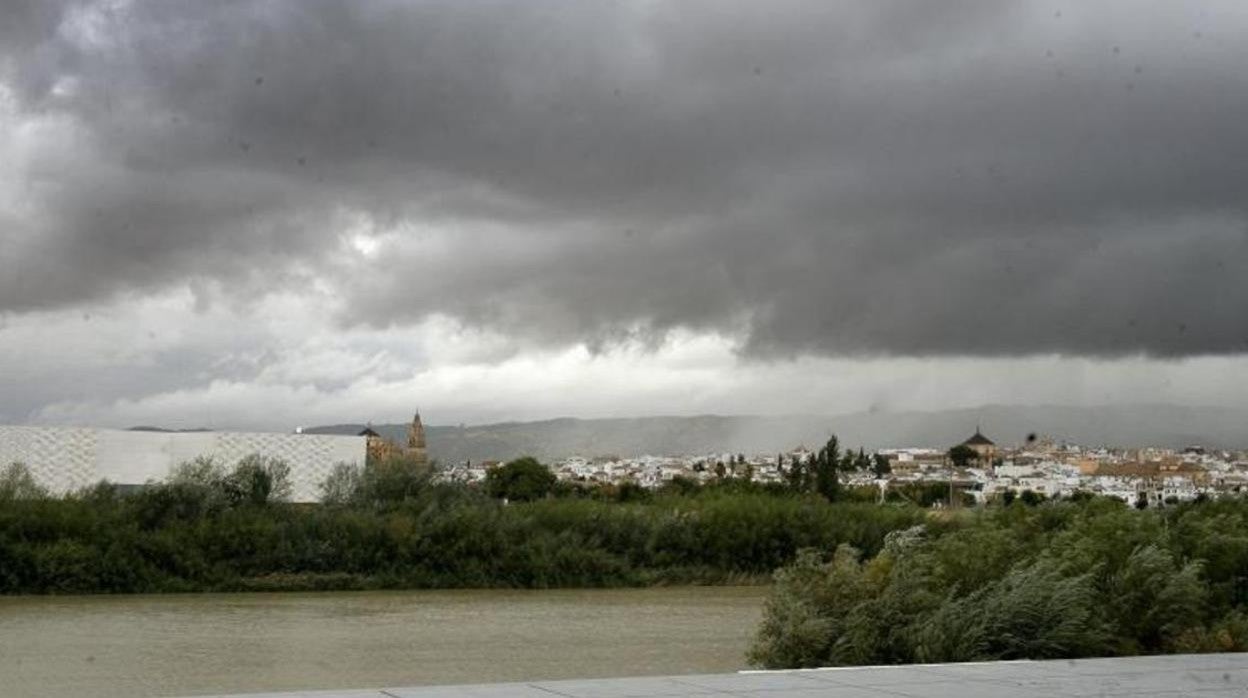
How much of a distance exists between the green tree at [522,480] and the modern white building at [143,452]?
6898 millimetres

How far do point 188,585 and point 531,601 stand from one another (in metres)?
10.6

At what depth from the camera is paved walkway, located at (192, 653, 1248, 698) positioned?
11430mm

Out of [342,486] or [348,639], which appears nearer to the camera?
[348,639]

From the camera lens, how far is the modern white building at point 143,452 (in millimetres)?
70438

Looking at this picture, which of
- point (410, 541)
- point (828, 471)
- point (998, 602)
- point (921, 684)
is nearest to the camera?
point (921, 684)

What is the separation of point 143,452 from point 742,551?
1444 inches

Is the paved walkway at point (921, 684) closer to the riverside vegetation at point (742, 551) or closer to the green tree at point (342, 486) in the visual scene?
the riverside vegetation at point (742, 551)

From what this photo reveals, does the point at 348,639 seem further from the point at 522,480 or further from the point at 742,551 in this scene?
the point at 522,480

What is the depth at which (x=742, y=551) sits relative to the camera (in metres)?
54.4

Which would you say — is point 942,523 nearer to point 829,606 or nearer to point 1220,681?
point 829,606

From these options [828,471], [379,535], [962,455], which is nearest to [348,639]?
[379,535]

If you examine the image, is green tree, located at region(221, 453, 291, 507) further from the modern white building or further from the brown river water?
the modern white building

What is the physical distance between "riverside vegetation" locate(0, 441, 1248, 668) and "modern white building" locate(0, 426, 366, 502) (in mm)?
12733

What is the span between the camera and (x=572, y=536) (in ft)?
169
